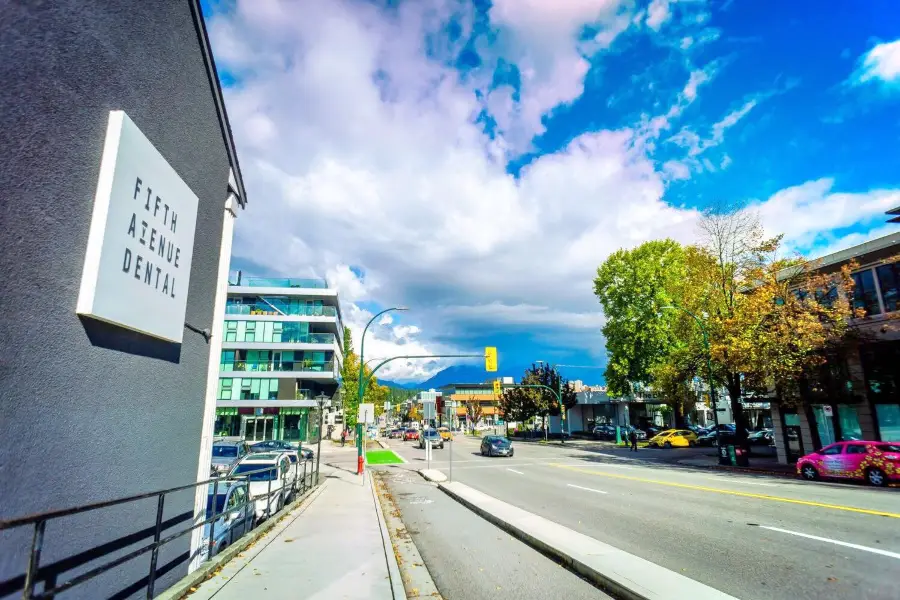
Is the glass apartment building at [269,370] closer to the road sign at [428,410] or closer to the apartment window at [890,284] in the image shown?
the road sign at [428,410]

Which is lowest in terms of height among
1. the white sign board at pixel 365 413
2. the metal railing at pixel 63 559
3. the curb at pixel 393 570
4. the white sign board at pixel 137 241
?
the curb at pixel 393 570

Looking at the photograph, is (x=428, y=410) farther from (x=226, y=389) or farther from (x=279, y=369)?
(x=226, y=389)

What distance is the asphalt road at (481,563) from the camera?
20.7ft

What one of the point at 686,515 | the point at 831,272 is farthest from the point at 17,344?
the point at 831,272

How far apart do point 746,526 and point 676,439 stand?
3196 centimetres

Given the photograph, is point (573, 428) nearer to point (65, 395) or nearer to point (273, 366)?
point (273, 366)

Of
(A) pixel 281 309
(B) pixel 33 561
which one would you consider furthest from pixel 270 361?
(B) pixel 33 561

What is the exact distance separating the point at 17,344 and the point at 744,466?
28.0 meters

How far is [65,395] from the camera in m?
4.11

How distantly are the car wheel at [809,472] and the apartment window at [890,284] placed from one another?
28.3 feet

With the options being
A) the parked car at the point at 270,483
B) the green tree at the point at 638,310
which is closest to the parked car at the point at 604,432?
the green tree at the point at 638,310

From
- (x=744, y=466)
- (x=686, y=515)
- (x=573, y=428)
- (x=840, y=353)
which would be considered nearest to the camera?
(x=686, y=515)

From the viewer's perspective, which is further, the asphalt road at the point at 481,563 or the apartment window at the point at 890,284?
the apartment window at the point at 890,284

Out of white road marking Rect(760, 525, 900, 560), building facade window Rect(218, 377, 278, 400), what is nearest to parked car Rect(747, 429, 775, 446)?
white road marking Rect(760, 525, 900, 560)
